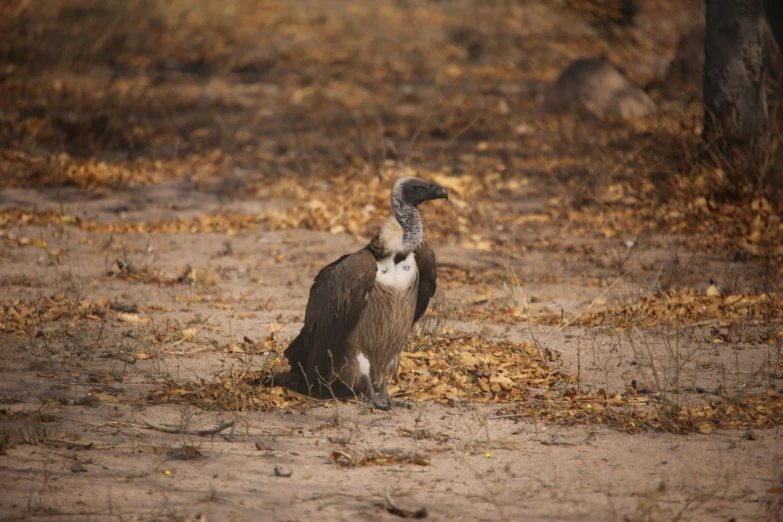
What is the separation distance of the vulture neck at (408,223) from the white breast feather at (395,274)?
0.08 metres

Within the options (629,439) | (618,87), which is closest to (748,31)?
(618,87)

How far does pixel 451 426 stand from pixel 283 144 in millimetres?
7479

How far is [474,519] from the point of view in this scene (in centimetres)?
364

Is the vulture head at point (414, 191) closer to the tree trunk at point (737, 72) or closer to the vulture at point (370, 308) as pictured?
the vulture at point (370, 308)

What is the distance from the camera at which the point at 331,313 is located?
16.5 ft

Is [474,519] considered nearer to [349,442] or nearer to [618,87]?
[349,442]

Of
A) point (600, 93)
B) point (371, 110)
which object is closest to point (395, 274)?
point (600, 93)

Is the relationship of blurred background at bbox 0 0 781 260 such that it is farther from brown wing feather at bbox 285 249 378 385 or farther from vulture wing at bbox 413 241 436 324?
brown wing feather at bbox 285 249 378 385

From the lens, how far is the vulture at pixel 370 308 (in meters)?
5.00

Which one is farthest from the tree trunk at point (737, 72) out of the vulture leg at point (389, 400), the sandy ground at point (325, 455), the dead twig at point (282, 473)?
the dead twig at point (282, 473)

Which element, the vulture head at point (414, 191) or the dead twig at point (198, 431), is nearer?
the dead twig at point (198, 431)

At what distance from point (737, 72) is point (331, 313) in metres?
5.36

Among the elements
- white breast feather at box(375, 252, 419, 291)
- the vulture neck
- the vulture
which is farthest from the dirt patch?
the vulture neck

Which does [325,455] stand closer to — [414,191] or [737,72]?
[414,191]
